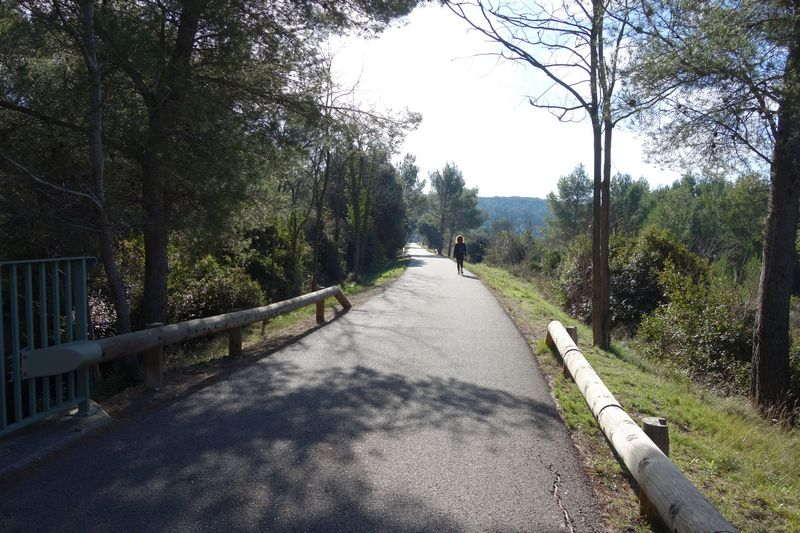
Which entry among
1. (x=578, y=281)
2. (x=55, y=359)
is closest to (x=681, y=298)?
(x=578, y=281)

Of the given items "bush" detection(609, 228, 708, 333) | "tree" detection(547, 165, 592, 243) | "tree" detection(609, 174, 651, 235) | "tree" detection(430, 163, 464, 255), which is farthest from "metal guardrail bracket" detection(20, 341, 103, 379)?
"tree" detection(430, 163, 464, 255)

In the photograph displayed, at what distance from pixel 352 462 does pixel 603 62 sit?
894 cm

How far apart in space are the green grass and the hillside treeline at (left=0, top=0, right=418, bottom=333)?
544 cm

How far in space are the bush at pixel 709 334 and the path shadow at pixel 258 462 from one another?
8.31 metres

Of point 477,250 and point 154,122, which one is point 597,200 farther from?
point 477,250

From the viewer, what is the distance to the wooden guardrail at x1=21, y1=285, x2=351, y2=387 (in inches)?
175

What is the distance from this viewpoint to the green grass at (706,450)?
159 inches

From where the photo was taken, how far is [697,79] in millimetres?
8547

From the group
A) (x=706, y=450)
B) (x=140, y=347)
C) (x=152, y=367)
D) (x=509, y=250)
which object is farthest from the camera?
(x=509, y=250)

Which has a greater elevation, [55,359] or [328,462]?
[55,359]

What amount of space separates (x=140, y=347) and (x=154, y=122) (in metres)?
3.35

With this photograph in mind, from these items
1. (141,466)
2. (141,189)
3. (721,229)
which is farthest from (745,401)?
(721,229)

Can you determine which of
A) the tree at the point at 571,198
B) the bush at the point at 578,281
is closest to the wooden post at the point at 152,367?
the bush at the point at 578,281

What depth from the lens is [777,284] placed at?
9.60 metres
